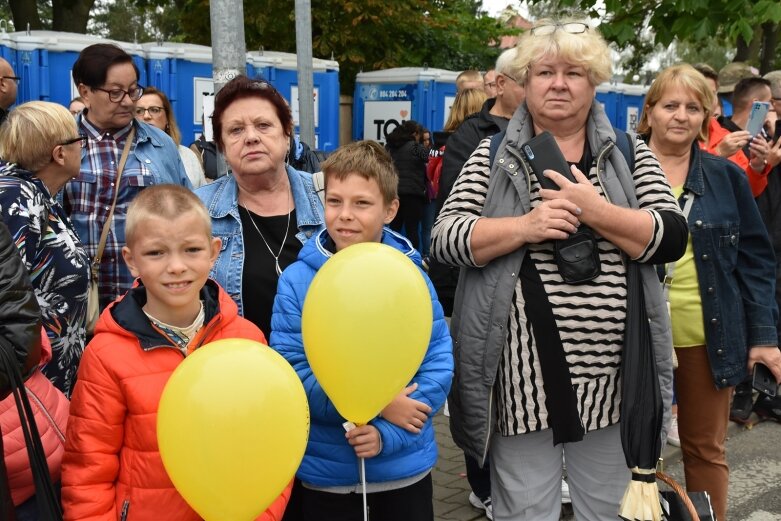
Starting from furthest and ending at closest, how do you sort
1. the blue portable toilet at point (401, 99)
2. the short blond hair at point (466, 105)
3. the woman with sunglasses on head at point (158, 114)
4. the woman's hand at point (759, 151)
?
the blue portable toilet at point (401, 99), the woman with sunglasses on head at point (158, 114), the short blond hair at point (466, 105), the woman's hand at point (759, 151)

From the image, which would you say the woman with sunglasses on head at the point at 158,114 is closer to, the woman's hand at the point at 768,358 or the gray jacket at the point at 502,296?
the gray jacket at the point at 502,296

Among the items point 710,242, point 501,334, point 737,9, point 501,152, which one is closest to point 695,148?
point 710,242

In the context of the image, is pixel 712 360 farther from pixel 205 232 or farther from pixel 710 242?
pixel 205 232

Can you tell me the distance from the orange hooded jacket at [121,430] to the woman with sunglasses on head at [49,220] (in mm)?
577

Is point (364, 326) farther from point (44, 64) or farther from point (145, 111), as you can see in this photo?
point (44, 64)

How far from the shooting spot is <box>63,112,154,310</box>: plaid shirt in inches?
140

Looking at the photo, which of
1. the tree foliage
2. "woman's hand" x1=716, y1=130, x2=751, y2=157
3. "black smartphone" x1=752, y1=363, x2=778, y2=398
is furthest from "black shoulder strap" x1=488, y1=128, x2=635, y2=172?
the tree foliage

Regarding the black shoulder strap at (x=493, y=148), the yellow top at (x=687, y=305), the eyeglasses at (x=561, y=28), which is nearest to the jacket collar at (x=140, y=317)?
the black shoulder strap at (x=493, y=148)

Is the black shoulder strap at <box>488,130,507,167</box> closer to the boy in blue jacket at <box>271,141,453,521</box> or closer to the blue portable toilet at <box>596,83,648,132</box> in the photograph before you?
the boy in blue jacket at <box>271,141,453,521</box>

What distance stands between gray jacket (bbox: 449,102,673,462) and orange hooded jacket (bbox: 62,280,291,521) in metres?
0.94

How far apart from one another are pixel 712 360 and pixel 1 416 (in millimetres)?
2702

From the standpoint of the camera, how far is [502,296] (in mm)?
2648

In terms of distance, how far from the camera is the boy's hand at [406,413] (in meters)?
2.54

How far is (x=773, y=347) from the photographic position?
3510 mm
